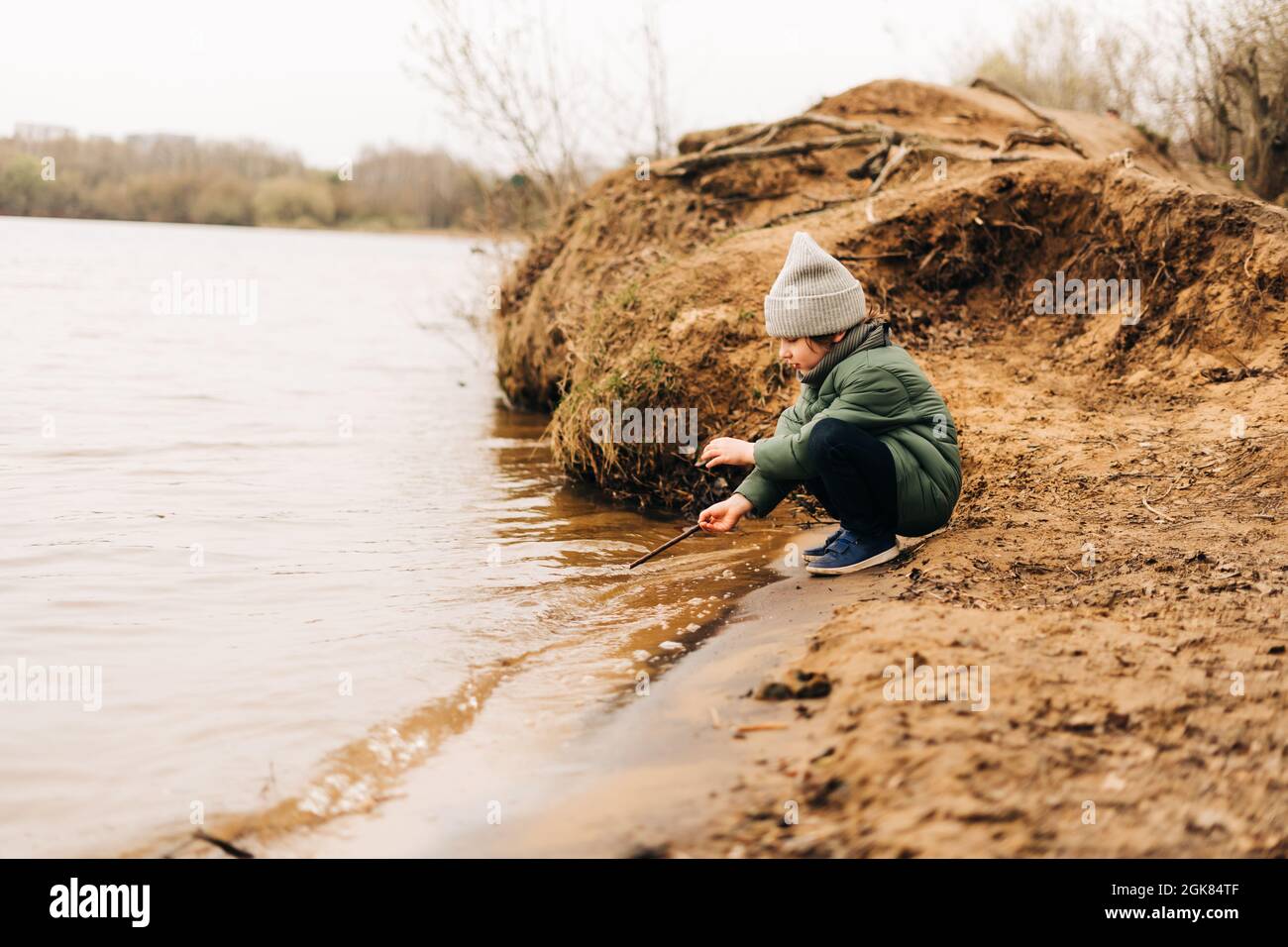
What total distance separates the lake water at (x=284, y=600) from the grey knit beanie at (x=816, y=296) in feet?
3.97

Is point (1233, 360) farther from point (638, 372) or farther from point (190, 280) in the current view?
point (190, 280)

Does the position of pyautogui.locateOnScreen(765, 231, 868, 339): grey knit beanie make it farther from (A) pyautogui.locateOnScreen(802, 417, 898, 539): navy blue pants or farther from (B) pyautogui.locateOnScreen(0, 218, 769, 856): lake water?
(B) pyautogui.locateOnScreen(0, 218, 769, 856): lake water

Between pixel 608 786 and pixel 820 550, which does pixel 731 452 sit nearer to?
pixel 820 550

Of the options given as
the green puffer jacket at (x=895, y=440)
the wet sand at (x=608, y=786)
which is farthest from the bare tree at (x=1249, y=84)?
the wet sand at (x=608, y=786)

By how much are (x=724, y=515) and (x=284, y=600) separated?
2.18 meters

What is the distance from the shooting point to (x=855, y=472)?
14.0 ft

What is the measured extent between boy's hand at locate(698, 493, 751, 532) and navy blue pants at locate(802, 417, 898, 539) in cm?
34

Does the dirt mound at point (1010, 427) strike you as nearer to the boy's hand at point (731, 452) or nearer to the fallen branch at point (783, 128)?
the fallen branch at point (783, 128)

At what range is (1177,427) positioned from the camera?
569cm

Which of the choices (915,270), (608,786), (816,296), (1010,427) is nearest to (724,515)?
(816,296)

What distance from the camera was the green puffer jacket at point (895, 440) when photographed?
4.35m

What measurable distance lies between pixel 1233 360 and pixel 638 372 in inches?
138

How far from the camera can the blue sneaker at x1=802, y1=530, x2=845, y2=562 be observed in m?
4.73

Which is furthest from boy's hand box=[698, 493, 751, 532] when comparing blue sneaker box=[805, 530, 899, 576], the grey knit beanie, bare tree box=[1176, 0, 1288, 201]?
bare tree box=[1176, 0, 1288, 201]
